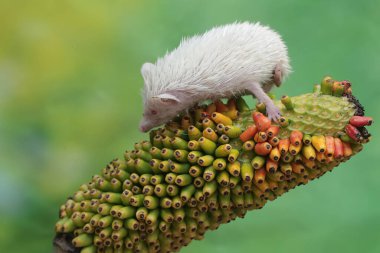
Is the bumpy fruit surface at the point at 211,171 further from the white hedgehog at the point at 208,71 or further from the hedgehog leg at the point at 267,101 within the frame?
the white hedgehog at the point at 208,71

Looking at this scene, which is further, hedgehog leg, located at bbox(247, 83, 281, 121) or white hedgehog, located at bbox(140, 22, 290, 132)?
white hedgehog, located at bbox(140, 22, 290, 132)

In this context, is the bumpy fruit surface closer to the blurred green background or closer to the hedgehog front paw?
the hedgehog front paw

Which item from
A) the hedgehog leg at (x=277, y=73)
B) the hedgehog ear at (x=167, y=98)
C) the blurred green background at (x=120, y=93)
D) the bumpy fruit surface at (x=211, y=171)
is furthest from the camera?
the blurred green background at (x=120, y=93)

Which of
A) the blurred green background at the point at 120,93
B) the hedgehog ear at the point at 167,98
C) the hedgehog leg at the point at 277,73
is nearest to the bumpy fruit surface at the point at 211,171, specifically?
the hedgehog ear at the point at 167,98

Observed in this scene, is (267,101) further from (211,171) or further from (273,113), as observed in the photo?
(211,171)

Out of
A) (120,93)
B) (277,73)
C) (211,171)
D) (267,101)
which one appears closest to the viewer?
(211,171)

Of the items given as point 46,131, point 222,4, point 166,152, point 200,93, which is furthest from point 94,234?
point 222,4

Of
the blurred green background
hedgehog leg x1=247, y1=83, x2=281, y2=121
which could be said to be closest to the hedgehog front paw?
hedgehog leg x1=247, y1=83, x2=281, y2=121

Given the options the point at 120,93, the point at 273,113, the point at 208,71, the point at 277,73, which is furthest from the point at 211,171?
the point at 120,93
